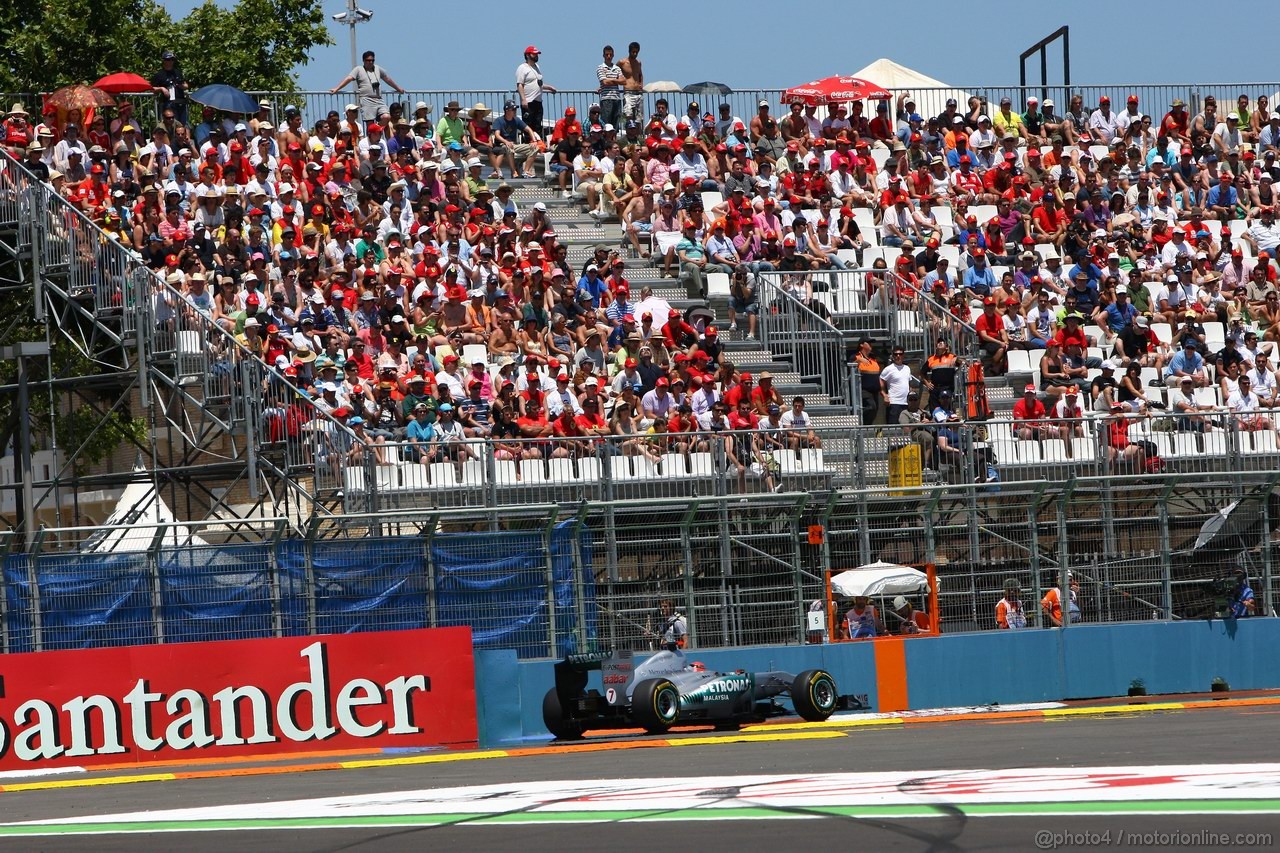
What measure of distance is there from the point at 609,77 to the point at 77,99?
9.28 metres

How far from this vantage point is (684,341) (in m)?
25.9

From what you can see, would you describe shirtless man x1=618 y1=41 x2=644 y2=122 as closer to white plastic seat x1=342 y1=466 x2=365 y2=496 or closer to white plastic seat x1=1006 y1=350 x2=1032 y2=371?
white plastic seat x1=1006 y1=350 x2=1032 y2=371

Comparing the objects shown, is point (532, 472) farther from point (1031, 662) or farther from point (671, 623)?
point (1031, 662)

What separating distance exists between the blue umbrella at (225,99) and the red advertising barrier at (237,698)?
40.0ft

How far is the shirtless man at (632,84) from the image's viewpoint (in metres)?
32.5

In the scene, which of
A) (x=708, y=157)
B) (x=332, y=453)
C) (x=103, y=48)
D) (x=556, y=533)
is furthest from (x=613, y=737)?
(x=103, y=48)

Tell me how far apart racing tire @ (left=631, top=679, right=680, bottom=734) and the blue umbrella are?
13.6 metres

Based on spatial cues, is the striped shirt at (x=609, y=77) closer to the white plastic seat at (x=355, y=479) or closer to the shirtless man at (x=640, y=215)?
the shirtless man at (x=640, y=215)

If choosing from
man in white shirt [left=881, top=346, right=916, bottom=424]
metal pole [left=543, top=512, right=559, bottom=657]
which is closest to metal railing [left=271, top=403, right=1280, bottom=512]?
metal pole [left=543, top=512, right=559, bottom=657]

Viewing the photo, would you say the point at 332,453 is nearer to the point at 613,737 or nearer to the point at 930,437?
the point at 613,737

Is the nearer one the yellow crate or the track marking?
the track marking

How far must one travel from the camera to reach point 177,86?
93.9 feet

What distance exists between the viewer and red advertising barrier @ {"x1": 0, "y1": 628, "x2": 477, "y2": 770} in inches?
731

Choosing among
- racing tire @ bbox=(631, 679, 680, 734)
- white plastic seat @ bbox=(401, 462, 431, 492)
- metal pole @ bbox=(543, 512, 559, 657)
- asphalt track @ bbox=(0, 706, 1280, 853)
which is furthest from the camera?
white plastic seat @ bbox=(401, 462, 431, 492)
